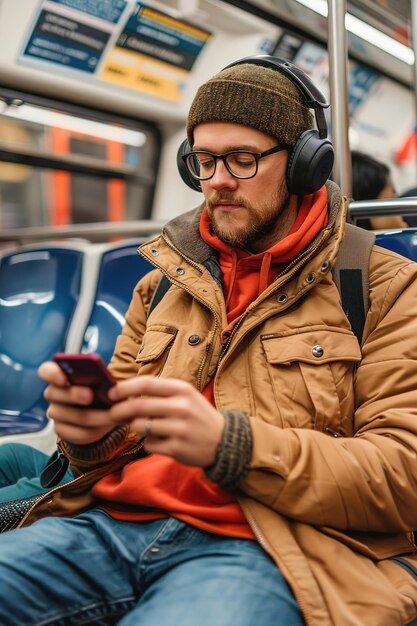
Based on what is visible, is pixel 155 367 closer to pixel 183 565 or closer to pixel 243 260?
pixel 243 260

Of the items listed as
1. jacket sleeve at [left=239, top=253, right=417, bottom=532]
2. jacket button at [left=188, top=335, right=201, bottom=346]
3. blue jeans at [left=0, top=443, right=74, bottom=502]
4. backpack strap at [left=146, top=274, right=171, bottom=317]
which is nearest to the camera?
jacket sleeve at [left=239, top=253, right=417, bottom=532]

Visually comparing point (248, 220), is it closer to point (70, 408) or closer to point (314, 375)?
point (314, 375)

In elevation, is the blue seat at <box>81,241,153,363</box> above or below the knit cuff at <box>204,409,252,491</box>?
below

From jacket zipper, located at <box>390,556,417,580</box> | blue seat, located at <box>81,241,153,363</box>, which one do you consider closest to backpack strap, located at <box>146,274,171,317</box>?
jacket zipper, located at <box>390,556,417,580</box>

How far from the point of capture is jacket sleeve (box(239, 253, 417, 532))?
131 cm

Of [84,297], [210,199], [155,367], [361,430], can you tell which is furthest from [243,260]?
[84,297]

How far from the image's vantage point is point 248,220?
5.76 ft

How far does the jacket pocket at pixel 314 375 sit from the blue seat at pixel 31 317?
5.72 feet

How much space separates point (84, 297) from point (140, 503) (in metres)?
1.90

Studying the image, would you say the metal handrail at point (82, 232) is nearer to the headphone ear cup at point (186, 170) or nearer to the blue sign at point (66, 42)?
the blue sign at point (66, 42)

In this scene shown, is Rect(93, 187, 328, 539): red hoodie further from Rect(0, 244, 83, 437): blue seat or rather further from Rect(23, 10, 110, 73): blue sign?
Rect(23, 10, 110, 73): blue sign

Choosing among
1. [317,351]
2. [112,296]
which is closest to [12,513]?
[317,351]

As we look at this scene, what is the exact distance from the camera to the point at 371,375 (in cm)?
153

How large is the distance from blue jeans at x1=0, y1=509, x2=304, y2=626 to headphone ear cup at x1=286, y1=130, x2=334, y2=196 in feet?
2.86
